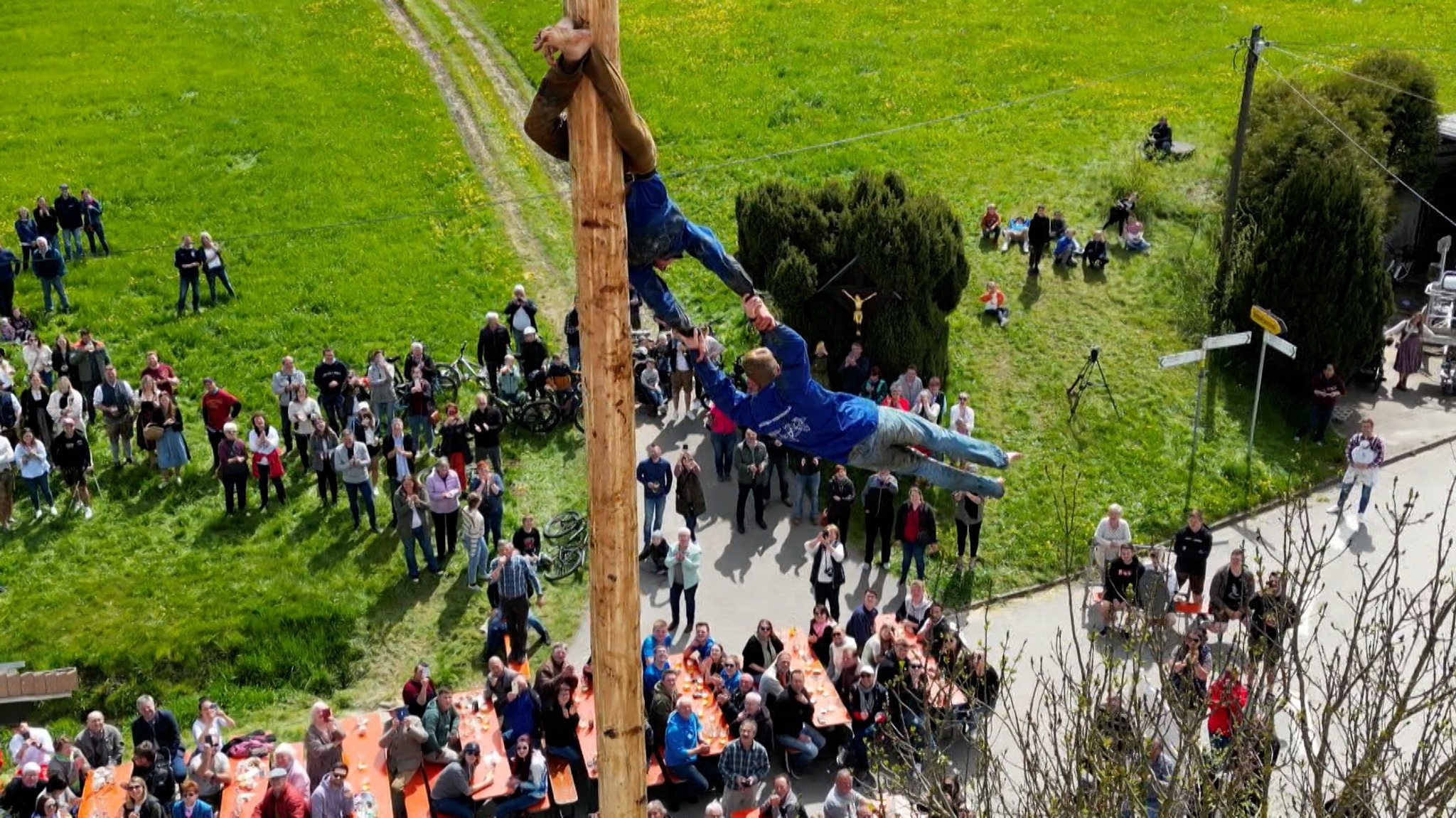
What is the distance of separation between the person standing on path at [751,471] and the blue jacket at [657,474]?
1083mm

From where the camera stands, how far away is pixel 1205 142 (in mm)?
32250

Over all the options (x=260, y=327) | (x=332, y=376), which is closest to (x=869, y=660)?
(x=332, y=376)

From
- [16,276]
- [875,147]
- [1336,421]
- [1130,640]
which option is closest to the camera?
[1130,640]

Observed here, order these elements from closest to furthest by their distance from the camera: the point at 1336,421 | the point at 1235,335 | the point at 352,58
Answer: the point at 1235,335
the point at 1336,421
the point at 352,58

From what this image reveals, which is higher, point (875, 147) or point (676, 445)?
point (875, 147)

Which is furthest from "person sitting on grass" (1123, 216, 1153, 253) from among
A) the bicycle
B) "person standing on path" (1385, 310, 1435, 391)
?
the bicycle

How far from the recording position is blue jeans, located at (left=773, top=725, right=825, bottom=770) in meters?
16.4

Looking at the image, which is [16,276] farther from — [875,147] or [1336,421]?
[1336,421]

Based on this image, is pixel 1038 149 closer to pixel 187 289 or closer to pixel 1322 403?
pixel 1322 403

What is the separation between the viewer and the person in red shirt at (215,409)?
2152 cm

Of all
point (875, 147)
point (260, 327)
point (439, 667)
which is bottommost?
point (439, 667)

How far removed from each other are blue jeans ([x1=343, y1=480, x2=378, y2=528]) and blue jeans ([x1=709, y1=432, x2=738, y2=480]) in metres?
4.88

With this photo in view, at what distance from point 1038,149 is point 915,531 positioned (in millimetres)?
14855

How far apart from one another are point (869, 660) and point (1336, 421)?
11.9 m
